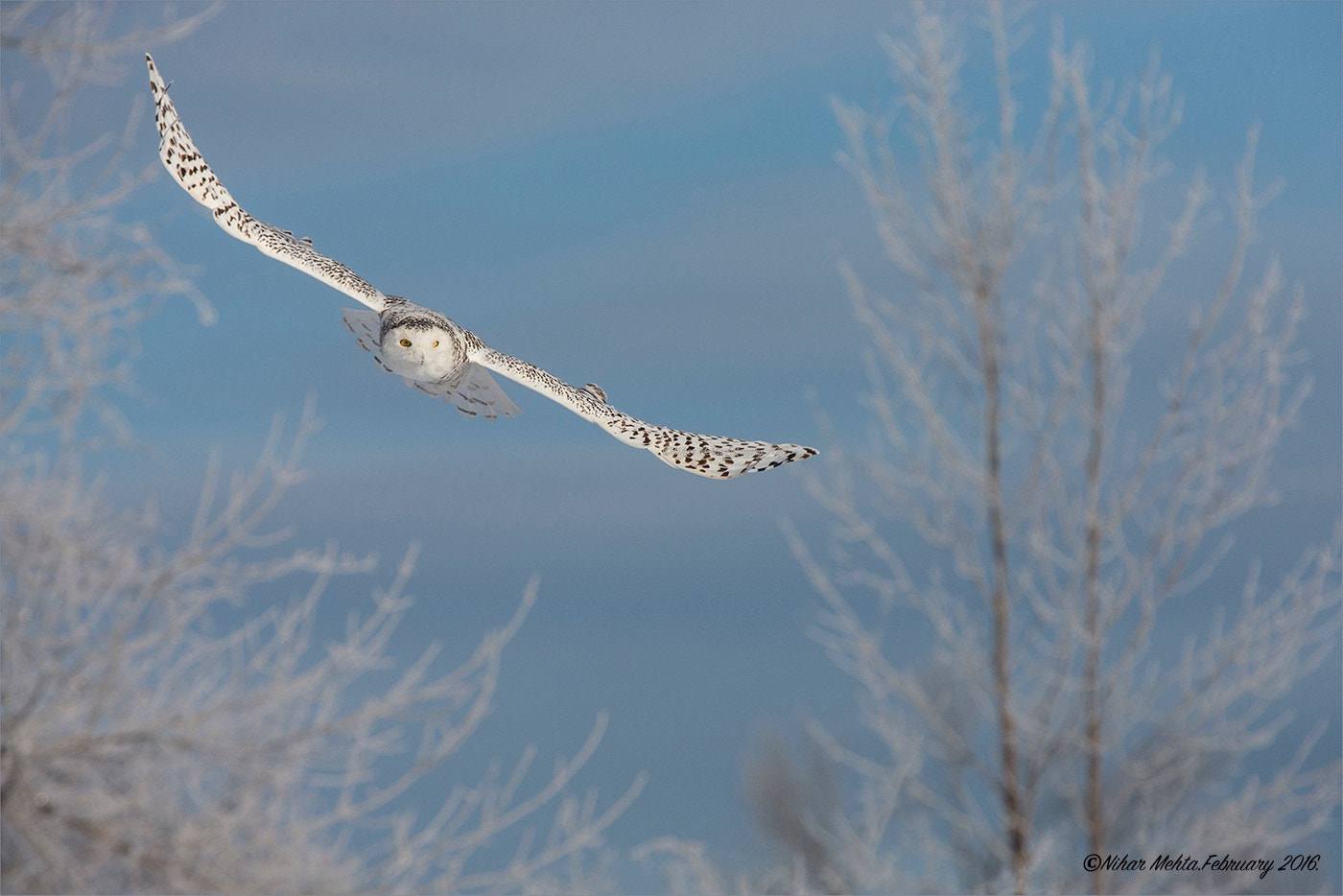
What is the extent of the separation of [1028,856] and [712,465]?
415 cm

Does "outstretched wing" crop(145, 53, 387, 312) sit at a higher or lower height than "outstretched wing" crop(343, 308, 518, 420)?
higher

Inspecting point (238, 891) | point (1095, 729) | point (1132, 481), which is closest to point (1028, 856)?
point (1095, 729)

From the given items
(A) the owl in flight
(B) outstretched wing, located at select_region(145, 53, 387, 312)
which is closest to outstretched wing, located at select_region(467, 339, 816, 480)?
(A) the owl in flight

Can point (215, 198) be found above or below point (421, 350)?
above

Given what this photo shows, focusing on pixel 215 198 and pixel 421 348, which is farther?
pixel 215 198

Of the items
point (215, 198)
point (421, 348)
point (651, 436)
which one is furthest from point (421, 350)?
point (215, 198)

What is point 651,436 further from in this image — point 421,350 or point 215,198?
point 215,198

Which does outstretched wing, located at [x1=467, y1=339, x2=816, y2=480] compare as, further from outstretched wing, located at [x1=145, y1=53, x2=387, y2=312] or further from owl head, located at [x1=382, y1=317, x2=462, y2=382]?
outstretched wing, located at [x1=145, y1=53, x2=387, y2=312]

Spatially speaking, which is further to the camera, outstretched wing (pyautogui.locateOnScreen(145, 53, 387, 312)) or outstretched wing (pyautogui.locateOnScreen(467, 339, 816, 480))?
outstretched wing (pyautogui.locateOnScreen(145, 53, 387, 312))

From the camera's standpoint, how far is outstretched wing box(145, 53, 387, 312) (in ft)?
11.0

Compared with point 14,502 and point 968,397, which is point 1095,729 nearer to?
point 968,397

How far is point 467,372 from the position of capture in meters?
3.08

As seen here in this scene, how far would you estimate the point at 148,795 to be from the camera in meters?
5.72

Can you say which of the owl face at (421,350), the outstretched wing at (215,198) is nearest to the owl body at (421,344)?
the owl face at (421,350)
